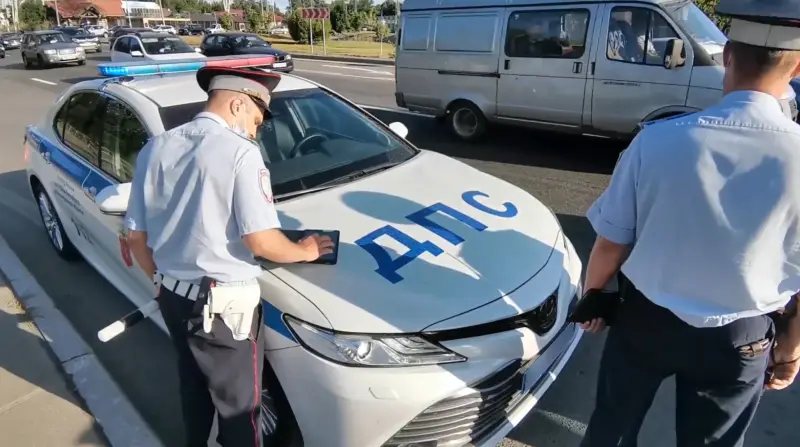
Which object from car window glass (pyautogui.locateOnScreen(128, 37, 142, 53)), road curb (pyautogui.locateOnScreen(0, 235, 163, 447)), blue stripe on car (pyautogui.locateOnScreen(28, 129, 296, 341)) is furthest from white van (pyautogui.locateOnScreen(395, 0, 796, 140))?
car window glass (pyautogui.locateOnScreen(128, 37, 142, 53))

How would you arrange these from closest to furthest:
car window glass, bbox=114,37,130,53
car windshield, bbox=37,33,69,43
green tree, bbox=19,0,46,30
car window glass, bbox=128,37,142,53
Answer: car window glass, bbox=128,37,142,53 → car window glass, bbox=114,37,130,53 → car windshield, bbox=37,33,69,43 → green tree, bbox=19,0,46,30

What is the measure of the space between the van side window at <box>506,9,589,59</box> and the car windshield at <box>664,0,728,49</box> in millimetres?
971

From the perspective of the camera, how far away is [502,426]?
2166 mm

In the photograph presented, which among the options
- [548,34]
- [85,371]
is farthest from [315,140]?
[548,34]

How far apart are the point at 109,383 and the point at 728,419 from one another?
2793mm

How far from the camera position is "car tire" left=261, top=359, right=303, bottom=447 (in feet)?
6.93

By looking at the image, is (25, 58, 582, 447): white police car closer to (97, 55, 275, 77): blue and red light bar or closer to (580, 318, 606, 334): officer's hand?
(97, 55, 275, 77): blue and red light bar

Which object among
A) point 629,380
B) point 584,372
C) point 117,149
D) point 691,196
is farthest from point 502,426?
point 117,149

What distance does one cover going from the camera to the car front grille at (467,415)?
1978mm

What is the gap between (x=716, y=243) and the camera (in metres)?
1.44

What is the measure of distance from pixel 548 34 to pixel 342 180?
513 cm

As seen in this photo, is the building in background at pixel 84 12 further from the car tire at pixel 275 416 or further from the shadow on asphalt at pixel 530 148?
the car tire at pixel 275 416

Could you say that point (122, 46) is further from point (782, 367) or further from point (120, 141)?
point (782, 367)

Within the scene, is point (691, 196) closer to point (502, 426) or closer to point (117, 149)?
point (502, 426)
